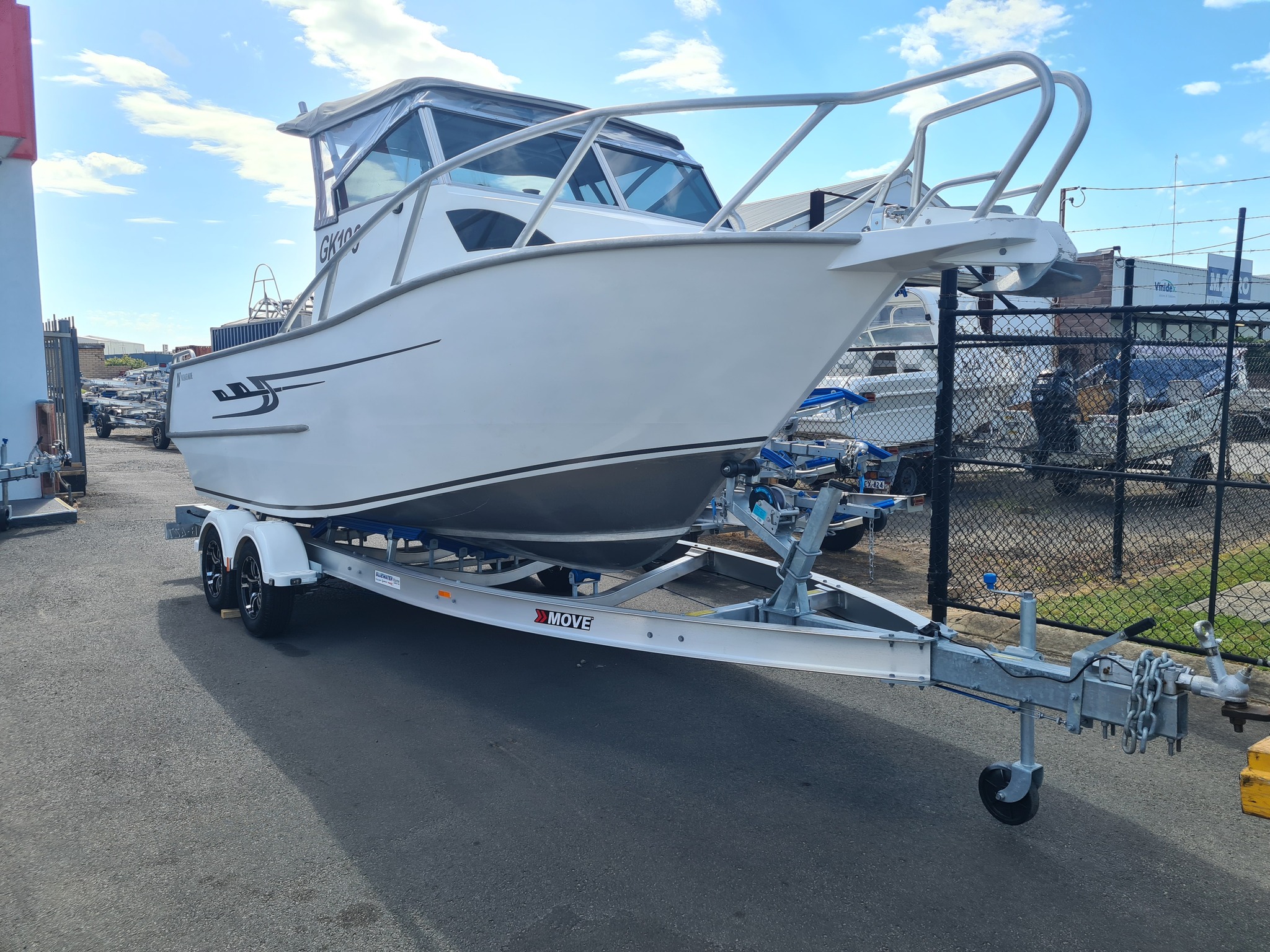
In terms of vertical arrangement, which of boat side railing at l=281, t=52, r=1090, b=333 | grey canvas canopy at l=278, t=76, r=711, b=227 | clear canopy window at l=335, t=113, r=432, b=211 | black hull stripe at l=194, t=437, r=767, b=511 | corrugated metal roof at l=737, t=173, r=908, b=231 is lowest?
black hull stripe at l=194, t=437, r=767, b=511

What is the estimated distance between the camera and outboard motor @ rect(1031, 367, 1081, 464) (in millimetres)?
6477

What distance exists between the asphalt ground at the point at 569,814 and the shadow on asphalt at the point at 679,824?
1cm

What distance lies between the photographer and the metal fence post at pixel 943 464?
5309 millimetres

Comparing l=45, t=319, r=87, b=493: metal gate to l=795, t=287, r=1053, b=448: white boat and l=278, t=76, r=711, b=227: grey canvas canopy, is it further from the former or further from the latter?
l=795, t=287, r=1053, b=448: white boat

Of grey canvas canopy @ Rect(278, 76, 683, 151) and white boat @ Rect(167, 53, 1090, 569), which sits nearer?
white boat @ Rect(167, 53, 1090, 569)

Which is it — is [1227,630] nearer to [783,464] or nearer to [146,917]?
[783,464]

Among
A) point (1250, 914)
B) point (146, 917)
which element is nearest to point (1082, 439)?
point (1250, 914)

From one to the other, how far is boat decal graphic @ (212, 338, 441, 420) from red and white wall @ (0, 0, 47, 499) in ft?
21.8

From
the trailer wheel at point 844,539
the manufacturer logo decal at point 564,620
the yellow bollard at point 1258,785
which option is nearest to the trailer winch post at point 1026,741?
the yellow bollard at point 1258,785

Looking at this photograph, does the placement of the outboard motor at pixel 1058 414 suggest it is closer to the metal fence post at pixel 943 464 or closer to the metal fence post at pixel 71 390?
the metal fence post at pixel 943 464

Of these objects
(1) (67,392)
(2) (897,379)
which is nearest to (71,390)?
(1) (67,392)

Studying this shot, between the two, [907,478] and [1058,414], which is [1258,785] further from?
[907,478]

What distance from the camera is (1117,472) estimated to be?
5426mm

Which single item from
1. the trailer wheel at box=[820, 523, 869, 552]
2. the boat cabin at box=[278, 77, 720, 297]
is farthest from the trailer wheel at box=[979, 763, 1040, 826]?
the trailer wheel at box=[820, 523, 869, 552]
